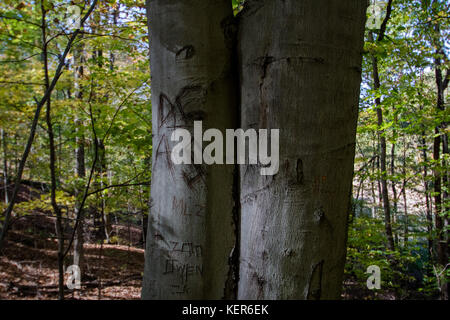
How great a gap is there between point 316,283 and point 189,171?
22.9 inches

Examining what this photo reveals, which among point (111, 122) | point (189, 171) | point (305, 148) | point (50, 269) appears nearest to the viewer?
point (305, 148)

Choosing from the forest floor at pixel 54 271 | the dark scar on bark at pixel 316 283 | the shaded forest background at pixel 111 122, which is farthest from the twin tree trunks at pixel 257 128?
the forest floor at pixel 54 271

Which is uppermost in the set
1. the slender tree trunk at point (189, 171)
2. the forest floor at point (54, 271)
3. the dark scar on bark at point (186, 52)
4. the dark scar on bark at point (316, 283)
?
the dark scar on bark at point (186, 52)

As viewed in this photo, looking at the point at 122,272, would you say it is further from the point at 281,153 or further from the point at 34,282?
the point at 281,153

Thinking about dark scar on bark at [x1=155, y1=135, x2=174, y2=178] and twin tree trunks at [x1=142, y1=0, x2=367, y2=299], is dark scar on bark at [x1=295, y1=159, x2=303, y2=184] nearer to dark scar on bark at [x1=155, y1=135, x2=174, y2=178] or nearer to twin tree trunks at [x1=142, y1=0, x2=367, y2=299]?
twin tree trunks at [x1=142, y1=0, x2=367, y2=299]

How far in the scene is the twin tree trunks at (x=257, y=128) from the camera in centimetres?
98

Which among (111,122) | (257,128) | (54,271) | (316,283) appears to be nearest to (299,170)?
(257,128)

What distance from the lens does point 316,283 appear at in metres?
0.98

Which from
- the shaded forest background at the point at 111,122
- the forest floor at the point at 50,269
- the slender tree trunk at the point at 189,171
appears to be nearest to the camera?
the slender tree trunk at the point at 189,171

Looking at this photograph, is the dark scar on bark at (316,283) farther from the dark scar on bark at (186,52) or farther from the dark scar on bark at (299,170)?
the dark scar on bark at (186,52)

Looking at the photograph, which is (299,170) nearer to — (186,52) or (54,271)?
(186,52)

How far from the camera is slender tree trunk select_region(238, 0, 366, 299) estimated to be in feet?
3.19

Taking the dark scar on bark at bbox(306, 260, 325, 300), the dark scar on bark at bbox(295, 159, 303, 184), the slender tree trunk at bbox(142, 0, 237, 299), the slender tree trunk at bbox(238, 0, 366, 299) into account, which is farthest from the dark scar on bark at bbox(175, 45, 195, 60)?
the dark scar on bark at bbox(306, 260, 325, 300)

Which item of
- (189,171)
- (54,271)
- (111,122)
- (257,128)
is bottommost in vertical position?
(54,271)
